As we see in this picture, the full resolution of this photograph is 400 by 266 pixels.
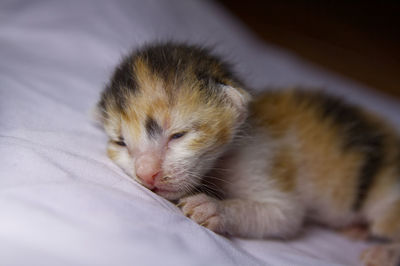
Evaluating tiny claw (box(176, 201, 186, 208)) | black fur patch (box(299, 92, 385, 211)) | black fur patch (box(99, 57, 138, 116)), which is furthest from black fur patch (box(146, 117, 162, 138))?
black fur patch (box(299, 92, 385, 211))

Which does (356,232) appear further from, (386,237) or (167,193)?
(167,193)

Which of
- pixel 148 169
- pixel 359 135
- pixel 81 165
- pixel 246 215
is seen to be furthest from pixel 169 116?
pixel 359 135

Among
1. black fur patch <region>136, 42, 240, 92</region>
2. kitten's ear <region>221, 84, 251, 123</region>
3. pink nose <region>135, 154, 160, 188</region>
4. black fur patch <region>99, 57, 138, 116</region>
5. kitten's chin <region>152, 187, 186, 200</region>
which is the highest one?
black fur patch <region>136, 42, 240, 92</region>

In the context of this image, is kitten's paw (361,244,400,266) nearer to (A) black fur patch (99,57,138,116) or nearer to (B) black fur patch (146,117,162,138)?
(B) black fur patch (146,117,162,138)

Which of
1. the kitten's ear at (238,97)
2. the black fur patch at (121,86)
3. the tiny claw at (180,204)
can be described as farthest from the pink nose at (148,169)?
the kitten's ear at (238,97)

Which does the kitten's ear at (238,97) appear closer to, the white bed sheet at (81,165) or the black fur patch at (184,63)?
the black fur patch at (184,63)

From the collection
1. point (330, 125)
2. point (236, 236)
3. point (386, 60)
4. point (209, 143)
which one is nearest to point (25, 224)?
point (209, 143)

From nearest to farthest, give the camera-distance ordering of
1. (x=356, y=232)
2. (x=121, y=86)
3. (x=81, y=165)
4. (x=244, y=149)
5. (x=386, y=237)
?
(x=81, y=165) → (x=121, y=86) → (x=244, y=149) → (x=386, y=237) → (x=356, y=232)
